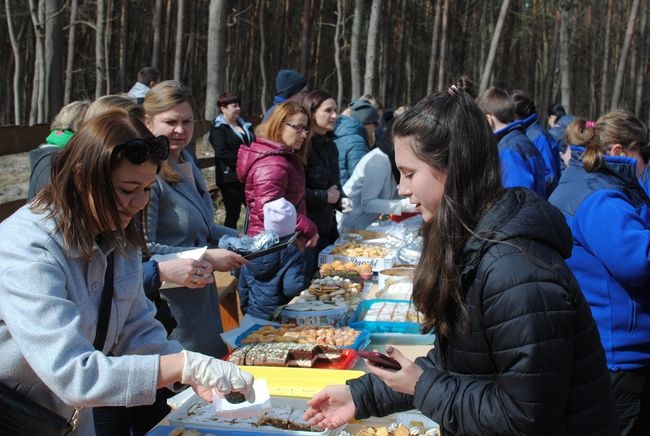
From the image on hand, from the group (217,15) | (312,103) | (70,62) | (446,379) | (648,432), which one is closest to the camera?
(446,379)

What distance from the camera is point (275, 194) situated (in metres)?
4.18

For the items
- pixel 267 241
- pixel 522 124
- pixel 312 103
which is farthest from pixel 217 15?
pixel 267 241

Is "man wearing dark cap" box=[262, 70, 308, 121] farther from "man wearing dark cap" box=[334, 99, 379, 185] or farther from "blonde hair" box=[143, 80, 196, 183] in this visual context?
"blonde hair" box=[143, 80, 196, 183]

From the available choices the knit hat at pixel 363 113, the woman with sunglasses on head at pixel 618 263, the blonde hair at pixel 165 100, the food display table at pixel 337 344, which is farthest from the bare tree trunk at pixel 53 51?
the woman with sunglasses on head at pixel 618 263

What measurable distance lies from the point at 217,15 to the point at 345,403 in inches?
333

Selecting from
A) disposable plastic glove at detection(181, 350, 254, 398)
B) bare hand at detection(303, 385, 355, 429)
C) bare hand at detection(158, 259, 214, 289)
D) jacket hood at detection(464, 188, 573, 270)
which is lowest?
bare hand at detection(303, 385, 355, 429)

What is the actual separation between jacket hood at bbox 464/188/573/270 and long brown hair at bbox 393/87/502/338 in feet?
0.10

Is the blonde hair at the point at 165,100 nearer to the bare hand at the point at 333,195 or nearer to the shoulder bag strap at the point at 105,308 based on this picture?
the shoulder bag strap at the point at 105,308

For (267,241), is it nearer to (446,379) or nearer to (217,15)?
(446,379)

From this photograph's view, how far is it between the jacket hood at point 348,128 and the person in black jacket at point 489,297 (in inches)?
212

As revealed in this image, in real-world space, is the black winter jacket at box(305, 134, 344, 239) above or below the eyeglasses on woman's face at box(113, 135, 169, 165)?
below

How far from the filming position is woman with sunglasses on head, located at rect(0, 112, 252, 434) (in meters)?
1.57

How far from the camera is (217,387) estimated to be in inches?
68.8

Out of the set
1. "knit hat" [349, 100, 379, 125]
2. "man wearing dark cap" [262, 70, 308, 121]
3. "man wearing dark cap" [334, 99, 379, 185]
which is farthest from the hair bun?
"knit hat" [349, 100, 379, 125]
